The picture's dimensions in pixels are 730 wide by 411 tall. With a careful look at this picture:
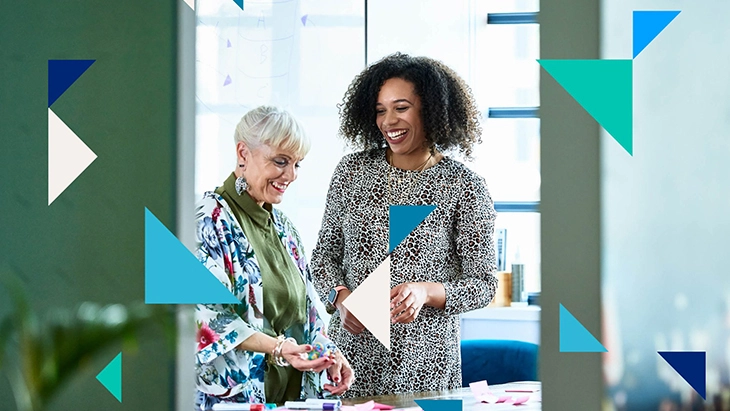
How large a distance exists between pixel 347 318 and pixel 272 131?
0.55 metres

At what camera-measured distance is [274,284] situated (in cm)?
187

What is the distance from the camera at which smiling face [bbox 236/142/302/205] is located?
1.98 meters
